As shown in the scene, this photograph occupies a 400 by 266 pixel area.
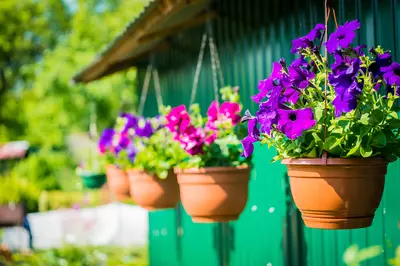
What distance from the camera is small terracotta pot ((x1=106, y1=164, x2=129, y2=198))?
632cm

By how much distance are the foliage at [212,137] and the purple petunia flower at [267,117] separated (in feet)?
4.21

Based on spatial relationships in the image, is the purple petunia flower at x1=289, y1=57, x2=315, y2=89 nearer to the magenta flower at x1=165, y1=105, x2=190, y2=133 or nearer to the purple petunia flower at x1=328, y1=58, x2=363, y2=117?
the purple petunia flower at x1=328, y1=58, x2=363, y2=117

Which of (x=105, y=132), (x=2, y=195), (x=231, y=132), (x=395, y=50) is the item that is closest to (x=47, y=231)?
(x=2, y=195)

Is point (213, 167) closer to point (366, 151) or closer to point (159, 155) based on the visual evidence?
point (159, 155)

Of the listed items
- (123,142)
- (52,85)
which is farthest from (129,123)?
(52,85)

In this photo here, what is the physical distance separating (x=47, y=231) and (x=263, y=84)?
48.1ft

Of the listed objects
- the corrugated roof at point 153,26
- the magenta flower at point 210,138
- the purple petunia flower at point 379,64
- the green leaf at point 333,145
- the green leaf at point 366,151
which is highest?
the corrugated roof at point 153,26

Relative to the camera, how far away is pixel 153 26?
17.2 ft

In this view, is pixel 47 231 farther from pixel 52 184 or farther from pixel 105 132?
pixel 105 132

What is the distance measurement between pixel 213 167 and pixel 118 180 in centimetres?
280

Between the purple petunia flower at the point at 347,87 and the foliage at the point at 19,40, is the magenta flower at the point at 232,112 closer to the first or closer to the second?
the purple petunia flower at the point at 347,87

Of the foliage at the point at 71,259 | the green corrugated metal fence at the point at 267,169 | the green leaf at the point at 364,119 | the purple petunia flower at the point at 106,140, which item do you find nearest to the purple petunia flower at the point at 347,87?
the green leaf at the point at 364,119

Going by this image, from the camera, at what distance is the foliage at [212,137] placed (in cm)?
382

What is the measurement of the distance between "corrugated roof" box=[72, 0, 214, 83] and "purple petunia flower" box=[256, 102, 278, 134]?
5.93 feet
